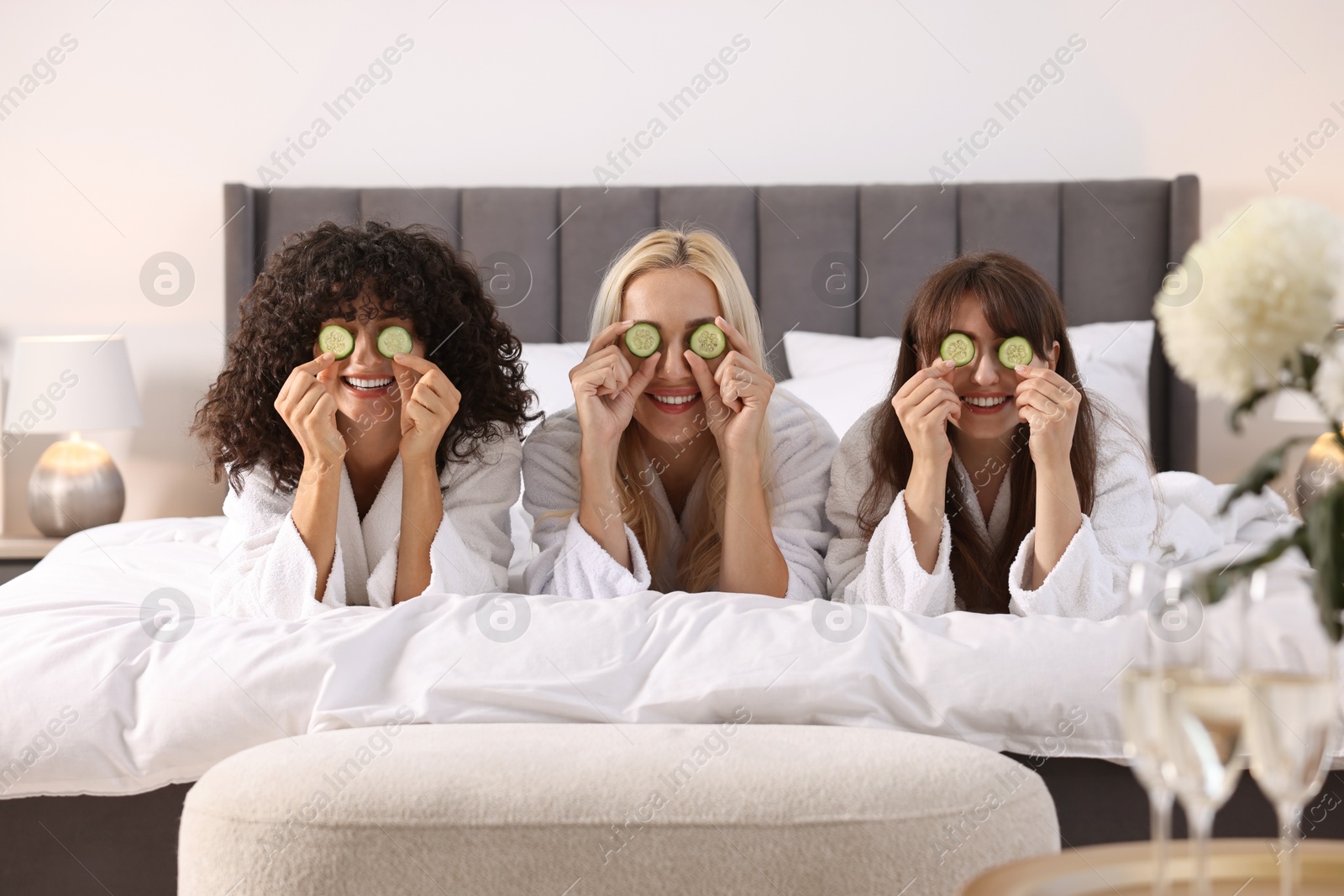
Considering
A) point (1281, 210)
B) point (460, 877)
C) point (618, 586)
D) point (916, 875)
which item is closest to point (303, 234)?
point (618, 586)

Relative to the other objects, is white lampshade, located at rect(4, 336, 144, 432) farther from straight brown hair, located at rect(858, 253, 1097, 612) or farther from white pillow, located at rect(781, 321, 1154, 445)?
straight brown hair, located at rect(858, 253, 1097, 612)

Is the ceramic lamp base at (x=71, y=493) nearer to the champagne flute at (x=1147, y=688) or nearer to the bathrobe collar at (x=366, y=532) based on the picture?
the bathrobe collar at (x=366, y=532)

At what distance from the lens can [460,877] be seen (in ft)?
3.93

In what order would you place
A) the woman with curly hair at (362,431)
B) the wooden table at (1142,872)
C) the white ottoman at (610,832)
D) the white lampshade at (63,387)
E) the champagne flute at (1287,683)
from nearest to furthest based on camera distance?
the champagne flute at (1287,683)
the wooden table at (1142,872)
the white ottoman at (610,832)
the woman with curly hair at (362,431)
the white lampshade at (63,387)

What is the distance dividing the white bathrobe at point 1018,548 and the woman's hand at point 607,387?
42 centimetres

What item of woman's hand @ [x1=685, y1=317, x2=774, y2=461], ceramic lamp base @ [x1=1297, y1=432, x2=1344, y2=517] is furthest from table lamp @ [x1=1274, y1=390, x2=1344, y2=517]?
woman's hand @ [x1=685, y1=317, x2=774, y2=461]

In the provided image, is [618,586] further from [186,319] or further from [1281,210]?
[186,319]

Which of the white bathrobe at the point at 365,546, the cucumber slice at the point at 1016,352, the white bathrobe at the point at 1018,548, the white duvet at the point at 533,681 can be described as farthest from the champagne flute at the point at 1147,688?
the white bathrobe at the point at 365,546

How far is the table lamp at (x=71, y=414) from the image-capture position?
11.7 feet

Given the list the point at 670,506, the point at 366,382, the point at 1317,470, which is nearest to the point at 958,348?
the point at 670,506

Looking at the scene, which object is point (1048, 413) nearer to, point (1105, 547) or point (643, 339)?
point (1105, 547)

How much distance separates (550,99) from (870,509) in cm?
236

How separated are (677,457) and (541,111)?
2056mm

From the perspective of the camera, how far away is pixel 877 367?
329 centimetres
